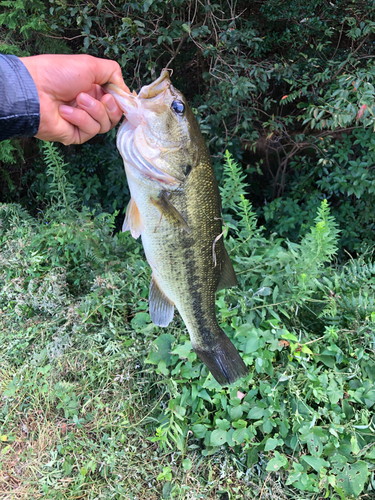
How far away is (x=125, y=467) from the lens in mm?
2211

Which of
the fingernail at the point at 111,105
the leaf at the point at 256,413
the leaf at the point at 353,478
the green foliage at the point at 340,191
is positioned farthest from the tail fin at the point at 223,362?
the green foliage at the point at 340,191

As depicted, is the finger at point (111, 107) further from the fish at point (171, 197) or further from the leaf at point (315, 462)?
the leaf at point (315, 462)

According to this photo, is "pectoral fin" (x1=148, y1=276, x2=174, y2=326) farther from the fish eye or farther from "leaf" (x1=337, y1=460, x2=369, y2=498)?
"leaf" (x1=337, y1=460, x2=369, y2=498)

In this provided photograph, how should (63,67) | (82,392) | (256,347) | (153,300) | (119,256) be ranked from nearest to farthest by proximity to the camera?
(63,67)
(153,300)
(256,347)
(82,392)
(119,256)

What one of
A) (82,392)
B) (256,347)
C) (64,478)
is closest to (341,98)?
(256,347)

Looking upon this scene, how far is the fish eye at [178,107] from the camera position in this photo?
131 centimetres

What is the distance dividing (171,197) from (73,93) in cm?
64

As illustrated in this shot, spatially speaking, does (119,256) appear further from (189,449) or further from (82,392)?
(189,449)

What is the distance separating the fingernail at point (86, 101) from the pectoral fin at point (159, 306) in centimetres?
80

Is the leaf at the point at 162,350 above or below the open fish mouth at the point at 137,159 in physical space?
below

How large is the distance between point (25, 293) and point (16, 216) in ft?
4.15

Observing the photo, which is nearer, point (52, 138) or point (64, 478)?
point (52, 138)

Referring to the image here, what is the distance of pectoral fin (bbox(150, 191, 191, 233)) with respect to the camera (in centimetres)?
133

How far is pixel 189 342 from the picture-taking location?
227cm
